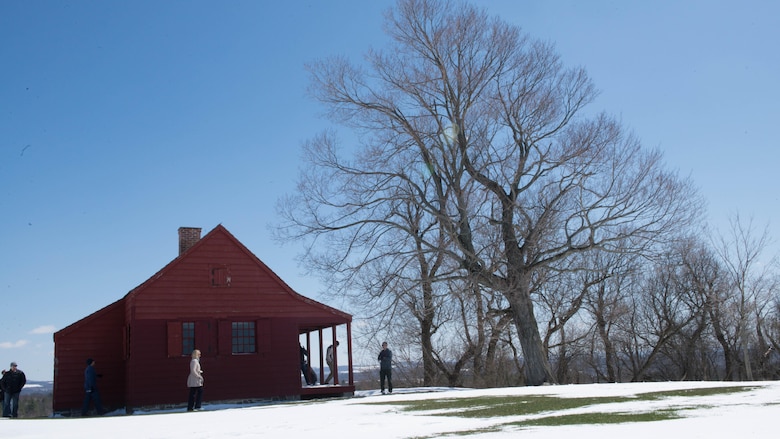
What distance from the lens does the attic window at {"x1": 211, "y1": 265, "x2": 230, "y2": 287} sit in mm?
22531

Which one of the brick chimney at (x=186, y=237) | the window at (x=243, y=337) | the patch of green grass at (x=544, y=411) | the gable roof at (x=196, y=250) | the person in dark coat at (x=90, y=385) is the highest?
the brick chimney at (x=186, y=237)

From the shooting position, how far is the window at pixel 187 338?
22.0m

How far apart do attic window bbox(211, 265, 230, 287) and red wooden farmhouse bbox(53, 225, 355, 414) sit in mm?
33

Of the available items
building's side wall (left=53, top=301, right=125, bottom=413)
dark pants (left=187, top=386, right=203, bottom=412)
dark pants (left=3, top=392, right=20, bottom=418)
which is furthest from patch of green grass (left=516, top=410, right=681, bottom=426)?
dark pants (left=3, top=392, right=20, bottom=418)

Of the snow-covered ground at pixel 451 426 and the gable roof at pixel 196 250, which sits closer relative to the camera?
the snow-covered ground at pixel 451 426

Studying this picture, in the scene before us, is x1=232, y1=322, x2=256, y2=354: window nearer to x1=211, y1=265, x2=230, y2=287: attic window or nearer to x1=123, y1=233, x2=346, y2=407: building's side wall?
x1=123, y1=233, x2=346, y2=407: building's side wall

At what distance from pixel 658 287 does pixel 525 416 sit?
37.4 m

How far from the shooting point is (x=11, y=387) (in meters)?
21.8

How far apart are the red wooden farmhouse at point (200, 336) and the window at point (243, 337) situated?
1.3 inches

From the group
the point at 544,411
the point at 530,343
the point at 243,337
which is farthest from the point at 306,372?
the point at 544,411

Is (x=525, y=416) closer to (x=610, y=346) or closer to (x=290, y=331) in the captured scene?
(x=290, y=331)

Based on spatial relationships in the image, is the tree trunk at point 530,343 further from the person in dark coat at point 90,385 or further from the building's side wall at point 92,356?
the building's side wall at point 92,356

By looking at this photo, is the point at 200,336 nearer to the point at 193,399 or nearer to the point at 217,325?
the point at 217,325

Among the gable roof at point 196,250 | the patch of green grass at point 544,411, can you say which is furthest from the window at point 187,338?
the patch of green grass at point 544,411
